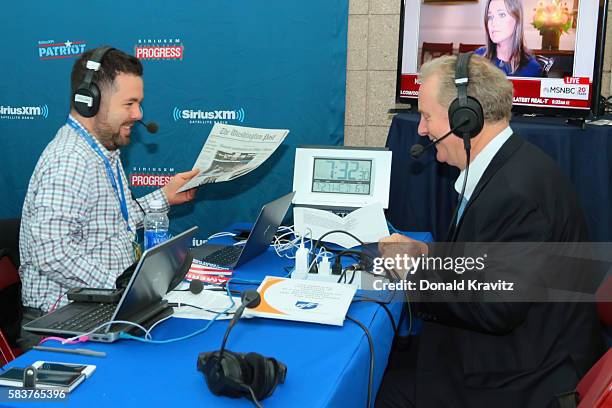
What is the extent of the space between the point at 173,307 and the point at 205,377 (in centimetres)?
39

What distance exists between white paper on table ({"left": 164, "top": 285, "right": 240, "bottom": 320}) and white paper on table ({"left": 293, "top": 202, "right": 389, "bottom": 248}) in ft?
1.94

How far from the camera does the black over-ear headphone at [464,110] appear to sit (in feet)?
5.18

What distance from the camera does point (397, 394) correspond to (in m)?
1.66

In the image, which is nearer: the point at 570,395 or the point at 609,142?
the point at 570,395

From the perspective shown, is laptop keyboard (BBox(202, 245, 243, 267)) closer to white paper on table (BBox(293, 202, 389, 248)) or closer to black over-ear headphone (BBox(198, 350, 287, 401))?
white paper on table (BBox(293, 202, 389, 248))

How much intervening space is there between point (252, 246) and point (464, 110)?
73 centimetres

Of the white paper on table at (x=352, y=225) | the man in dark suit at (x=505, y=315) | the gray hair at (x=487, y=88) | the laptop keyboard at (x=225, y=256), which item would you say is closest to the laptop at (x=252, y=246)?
the laptop keyboard at (x=225, y=256)

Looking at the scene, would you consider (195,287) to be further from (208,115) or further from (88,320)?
(208,115)

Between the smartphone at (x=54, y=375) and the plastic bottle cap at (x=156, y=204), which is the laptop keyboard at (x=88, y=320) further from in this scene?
the plastic bottle cap at (x=156, y=204)

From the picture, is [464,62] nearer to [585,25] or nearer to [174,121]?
[585,25]

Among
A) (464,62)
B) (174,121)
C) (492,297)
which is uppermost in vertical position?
(464,62)

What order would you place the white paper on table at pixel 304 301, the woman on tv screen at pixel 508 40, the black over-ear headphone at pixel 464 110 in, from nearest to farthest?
the white paper on table at pixel 304 301 → the black over-ear headphone at pixel 464 110 → the woman on tv screen at pixel 508 40

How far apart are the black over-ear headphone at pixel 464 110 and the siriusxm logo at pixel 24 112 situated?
264 centimetres

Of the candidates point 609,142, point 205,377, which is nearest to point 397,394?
point 205,377
